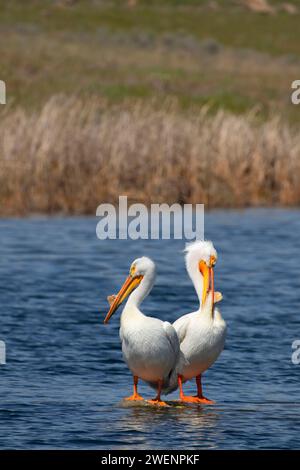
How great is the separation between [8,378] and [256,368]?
7.33 feet

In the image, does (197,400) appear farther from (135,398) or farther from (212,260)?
(212,260)

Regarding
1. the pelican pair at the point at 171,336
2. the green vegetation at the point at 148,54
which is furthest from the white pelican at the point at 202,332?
the green vegetation at the point at 148,54

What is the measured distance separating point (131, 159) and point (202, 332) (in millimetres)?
11914

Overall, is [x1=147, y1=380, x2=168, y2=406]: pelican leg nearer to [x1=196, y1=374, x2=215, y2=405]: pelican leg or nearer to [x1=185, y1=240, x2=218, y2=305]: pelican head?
[x1=196, y1=374, x2=215, y2=405]: pelican leg

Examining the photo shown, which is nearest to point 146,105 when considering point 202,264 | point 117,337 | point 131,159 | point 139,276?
point 131,159

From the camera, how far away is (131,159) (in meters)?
21.7

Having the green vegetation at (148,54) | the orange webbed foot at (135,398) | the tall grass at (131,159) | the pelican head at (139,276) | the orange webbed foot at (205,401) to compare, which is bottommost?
the orange webbed foot at (205,401)

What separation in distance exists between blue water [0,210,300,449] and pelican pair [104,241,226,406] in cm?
29

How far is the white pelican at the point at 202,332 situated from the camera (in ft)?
32.6

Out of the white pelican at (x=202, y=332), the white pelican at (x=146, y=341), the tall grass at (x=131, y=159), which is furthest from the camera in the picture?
the tall grass at (x=131, y=159)

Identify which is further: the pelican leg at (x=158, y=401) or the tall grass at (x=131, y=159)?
the tall grass at (x=131, y=159)

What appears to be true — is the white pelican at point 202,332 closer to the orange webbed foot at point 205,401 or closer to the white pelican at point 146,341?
the orange webbed foot at point 205,401

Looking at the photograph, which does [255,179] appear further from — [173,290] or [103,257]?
[173,290]

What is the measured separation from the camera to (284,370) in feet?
38.4
